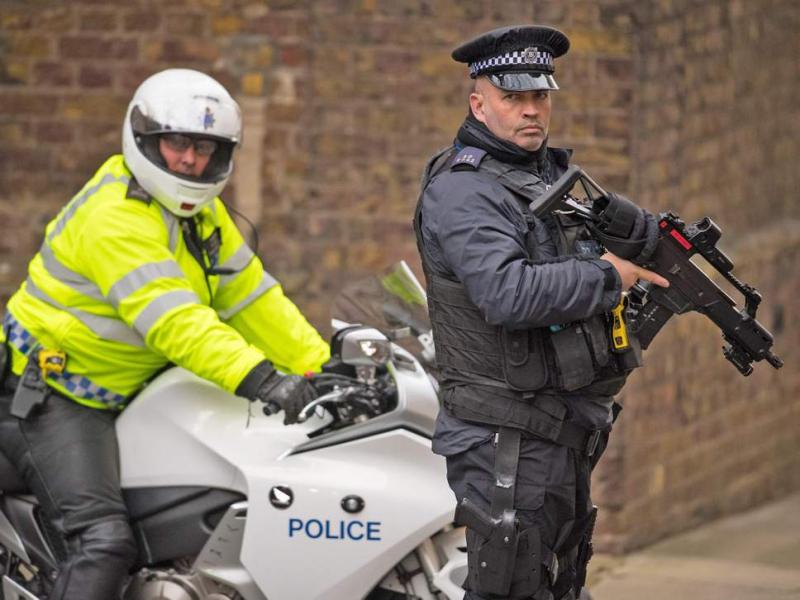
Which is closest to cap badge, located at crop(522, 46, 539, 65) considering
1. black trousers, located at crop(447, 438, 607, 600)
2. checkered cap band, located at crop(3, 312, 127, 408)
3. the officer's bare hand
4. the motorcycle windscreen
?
the officer's bare hand

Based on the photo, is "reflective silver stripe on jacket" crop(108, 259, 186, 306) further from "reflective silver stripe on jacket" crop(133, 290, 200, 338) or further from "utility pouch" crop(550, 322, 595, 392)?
"utility pouch" crop(550, 322, 595, 392)

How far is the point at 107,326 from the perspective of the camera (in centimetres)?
479

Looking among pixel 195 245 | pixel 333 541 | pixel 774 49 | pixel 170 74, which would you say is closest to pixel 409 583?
pixel 333 541

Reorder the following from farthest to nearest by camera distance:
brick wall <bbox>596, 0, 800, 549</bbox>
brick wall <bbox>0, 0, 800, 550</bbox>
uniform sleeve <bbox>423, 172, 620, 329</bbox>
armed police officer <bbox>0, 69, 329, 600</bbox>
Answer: brick wall <bbox>596, 0, 800, 549</bbox> < brick wall <bbox>0, 0, 800, 550</bbox> < armed police officer <bbox>0, 69, 329, 600</bbox> < uniform sleeve <bbox>423, 172, 620, 329</bbox>

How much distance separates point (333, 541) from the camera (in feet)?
14.8

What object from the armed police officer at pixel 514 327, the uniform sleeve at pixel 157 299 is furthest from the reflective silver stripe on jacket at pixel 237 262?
the armed police officer at pixel 514 327

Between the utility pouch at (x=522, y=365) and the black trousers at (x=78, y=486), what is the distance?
1.26m

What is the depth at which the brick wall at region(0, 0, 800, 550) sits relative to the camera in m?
6.89

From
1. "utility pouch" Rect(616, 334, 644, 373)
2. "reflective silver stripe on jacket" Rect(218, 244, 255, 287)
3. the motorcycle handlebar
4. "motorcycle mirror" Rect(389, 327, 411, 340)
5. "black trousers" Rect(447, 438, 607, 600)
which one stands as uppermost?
"reflective silver stripe on jacket" Rect(218, 244, 255, 287)

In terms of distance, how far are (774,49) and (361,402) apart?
4796 millimetres

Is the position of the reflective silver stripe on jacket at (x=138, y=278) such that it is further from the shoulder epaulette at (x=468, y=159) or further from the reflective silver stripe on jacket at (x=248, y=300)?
the shoulder epaulette at (x=468, y=159)

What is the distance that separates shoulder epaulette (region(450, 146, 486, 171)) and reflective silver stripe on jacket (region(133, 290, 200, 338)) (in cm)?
88

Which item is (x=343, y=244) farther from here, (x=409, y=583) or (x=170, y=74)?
(x=409, y=583)

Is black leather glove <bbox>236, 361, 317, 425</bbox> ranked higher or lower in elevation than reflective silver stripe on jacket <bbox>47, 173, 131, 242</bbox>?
lower
